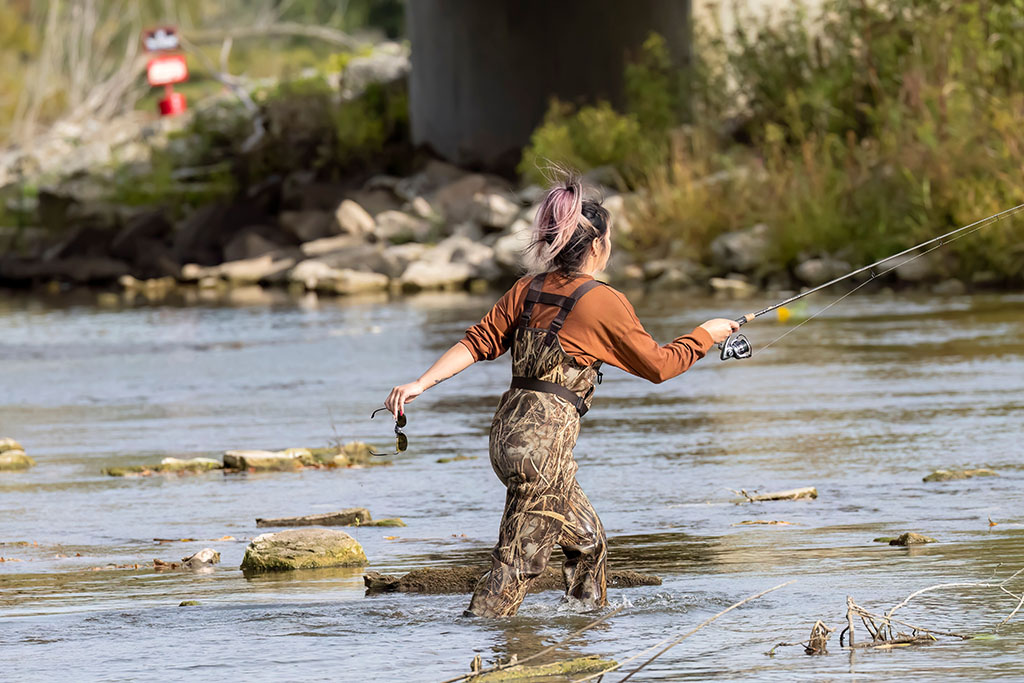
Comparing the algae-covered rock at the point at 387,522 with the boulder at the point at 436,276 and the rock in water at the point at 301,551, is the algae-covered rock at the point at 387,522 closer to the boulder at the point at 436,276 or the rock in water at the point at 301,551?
the rock in water at the point at 301,551

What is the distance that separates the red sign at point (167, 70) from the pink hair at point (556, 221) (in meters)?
33.2

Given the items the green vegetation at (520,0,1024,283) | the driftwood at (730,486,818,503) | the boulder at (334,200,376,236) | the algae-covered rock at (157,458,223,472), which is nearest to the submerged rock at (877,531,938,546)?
the driftwood at (730,486,818,503)

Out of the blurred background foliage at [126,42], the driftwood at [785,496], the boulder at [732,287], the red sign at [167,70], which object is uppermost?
the blurred background foliage at [126,42]

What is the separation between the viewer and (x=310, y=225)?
1308 inches

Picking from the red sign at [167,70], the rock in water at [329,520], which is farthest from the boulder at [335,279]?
the rock in water at [329,520]

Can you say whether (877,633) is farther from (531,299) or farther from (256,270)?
(256,270)

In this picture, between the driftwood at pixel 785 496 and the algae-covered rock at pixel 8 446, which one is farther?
the algae-covered rock at pixel 8 446

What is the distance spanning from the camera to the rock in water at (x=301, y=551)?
25.1 ft

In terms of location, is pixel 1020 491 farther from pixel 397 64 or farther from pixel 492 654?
pixel 397 64

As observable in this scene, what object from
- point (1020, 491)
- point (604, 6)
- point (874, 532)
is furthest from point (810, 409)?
point (604, 6)

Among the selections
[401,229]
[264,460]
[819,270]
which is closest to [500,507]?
[264,460]

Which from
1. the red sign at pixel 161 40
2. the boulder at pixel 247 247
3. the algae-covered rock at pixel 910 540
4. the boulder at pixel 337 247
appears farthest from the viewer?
the red sign at pixel 161 40

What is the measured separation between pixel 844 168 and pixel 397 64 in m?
17.7

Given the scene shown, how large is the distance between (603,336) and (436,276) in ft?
72.3
